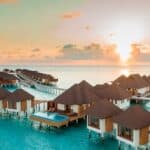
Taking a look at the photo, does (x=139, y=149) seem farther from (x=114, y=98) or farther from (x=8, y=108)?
(x=8, y=108)

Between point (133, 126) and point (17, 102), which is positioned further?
point (17, 102)

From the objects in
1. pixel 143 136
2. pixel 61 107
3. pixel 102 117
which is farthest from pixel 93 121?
pixel 61 107

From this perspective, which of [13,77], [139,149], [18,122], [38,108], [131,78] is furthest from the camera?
[13,77]

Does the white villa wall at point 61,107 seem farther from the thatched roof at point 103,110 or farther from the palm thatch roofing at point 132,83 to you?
the palm thatch roofing at point 132,83

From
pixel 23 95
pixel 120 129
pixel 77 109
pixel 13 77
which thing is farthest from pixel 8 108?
pixel 13 77

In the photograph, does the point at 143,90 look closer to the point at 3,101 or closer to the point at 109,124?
the point at 109,124

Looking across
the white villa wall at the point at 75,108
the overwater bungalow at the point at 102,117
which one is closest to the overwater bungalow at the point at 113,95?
the white villa wall at the point at 75,108

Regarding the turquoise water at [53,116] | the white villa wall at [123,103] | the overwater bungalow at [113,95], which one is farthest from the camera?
the white villa wall at [123,103]
